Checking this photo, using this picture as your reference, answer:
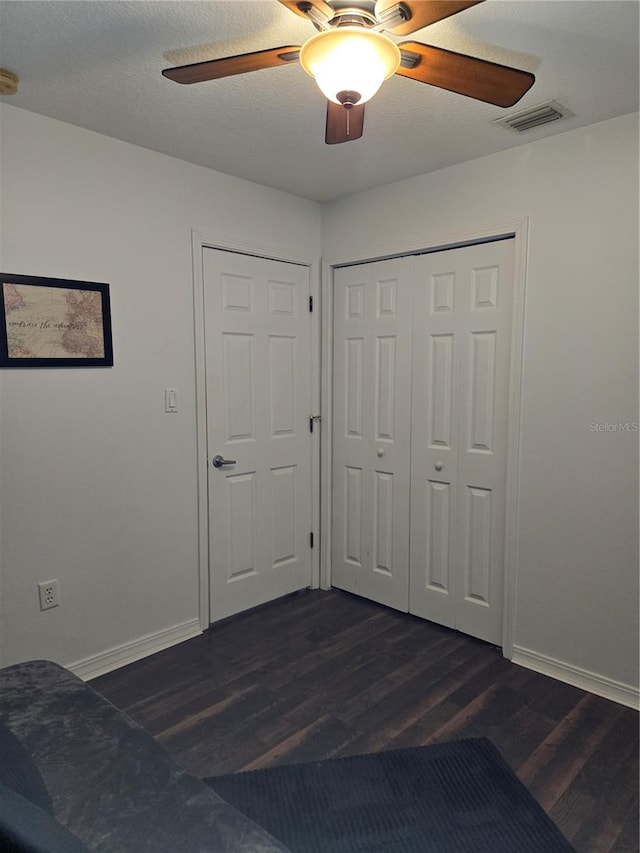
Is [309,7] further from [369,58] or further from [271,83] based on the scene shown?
[271,83]

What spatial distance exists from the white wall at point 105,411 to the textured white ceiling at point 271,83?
0.62ft

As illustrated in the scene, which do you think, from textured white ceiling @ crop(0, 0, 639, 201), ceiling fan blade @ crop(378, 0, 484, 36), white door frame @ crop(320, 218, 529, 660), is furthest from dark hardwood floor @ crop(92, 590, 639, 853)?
textured white ceiling @ crop(0, 0, 639, 201)

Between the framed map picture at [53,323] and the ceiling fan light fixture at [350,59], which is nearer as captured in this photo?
the ceiling fan light fixture at [350,59]

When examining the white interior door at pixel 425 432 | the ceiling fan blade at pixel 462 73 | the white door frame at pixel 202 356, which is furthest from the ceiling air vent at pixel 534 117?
the white door frame at pixel 202 356

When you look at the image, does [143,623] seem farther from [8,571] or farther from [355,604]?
[355,604]

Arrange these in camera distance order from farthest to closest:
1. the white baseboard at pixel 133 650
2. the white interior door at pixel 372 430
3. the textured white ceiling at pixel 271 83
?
the white interior door at pixel 372 430, the white baseboard at pixel 133 650, the textured white ceiling at pixel 271 83

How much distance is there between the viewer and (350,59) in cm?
130

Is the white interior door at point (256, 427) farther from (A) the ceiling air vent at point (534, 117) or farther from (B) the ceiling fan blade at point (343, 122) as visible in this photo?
(A) the ceiling air vent at point (534, 117)

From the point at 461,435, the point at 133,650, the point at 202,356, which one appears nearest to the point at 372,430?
the point at 461,435

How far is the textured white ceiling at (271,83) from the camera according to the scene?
62.6 inches

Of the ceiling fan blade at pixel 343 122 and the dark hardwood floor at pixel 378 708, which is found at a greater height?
the ceiling fan blade at pixel 343 122

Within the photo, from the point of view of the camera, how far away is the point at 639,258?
2225mm

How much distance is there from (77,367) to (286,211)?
1.57 metres

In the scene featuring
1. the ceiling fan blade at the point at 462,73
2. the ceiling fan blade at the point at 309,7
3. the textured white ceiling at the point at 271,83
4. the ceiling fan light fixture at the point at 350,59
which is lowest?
the ceiling fan light fixture at the point at 350,59
